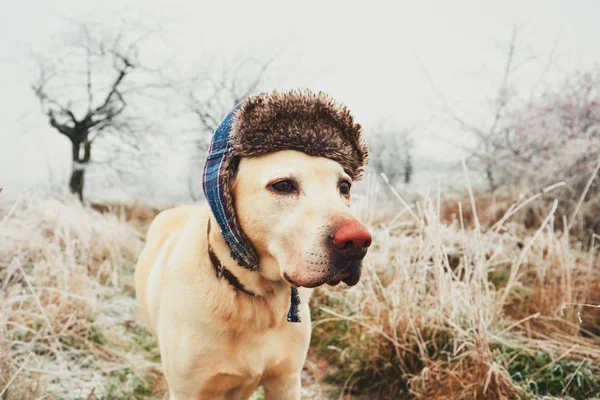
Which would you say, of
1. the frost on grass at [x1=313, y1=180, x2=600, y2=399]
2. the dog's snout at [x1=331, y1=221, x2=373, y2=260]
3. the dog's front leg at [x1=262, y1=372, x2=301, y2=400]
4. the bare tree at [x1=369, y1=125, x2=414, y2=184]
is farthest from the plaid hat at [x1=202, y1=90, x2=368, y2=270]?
the bare tree at [x1=369, y1=125, x2=414, y2=184]

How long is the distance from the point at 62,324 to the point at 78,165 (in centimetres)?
668

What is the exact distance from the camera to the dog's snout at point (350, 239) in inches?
54.7

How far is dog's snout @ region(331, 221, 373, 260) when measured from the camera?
139cm

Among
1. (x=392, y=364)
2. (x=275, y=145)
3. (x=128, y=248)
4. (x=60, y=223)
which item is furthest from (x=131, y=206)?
(x=275, y=145)

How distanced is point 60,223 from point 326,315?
10.3 ft

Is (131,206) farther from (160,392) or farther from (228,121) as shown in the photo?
(228,121)

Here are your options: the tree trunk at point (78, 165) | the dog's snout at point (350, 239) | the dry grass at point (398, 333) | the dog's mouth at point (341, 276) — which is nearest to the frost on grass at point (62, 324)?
the dry grass at point (398, 333)

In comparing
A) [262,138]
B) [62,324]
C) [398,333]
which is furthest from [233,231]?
[62,324]

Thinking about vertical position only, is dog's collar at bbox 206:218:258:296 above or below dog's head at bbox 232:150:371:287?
below

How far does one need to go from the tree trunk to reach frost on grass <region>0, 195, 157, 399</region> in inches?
159

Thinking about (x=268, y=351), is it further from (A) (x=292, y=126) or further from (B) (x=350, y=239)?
(A) (x=292, y=126)

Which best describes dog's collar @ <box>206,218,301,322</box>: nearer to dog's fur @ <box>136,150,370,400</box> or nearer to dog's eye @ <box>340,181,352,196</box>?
dog's fur @ <box>136,150,370,400</box>

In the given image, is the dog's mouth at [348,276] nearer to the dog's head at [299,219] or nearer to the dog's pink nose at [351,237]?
the dog's head at [299,219]

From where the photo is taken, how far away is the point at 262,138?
1.63 metres
